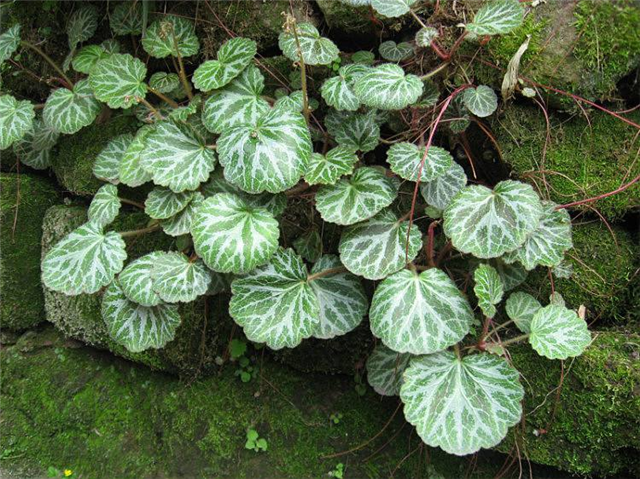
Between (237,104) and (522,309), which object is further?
(237,104)

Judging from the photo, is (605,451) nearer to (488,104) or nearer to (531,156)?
(531,156)

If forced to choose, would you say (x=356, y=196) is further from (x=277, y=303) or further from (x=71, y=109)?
(x=71, y=109)

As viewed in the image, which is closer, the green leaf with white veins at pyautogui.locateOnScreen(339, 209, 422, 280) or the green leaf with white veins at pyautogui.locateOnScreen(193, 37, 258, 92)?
the green leaf with white veins at pyautogui.locateOnScreen(339, 209, 422, 280)

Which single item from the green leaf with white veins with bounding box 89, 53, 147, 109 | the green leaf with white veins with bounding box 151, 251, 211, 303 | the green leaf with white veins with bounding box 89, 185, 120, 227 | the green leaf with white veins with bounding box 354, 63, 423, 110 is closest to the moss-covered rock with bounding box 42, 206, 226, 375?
the green leaf with white veins with bounding box 89, 185, 120, 227

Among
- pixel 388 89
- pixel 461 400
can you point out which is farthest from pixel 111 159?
pixel 461 400

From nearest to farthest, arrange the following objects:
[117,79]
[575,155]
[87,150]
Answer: [575,155], [117,79], [87,150]

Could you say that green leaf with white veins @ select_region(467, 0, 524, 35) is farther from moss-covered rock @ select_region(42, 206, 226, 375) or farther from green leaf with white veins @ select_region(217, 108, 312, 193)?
moss-covered rock @ select_region(42, 206, 226, 375)

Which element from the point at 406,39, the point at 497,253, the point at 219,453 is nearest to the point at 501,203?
the point at 497,253
